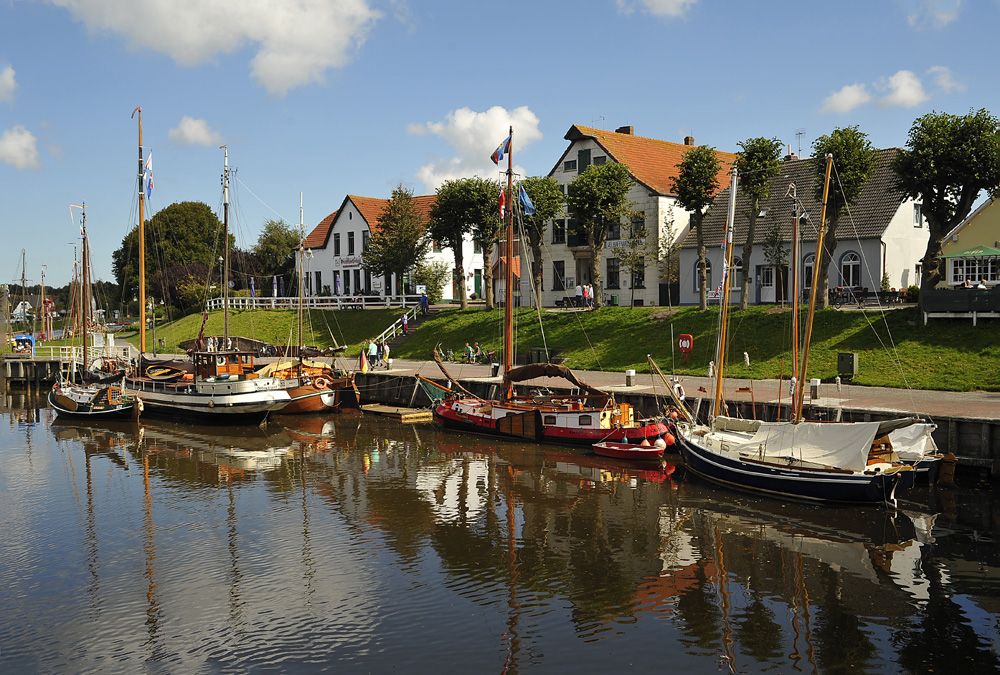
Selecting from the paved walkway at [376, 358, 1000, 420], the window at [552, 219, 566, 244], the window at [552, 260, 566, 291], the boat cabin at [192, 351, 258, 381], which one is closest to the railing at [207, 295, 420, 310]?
the window at [552, 260, 566, 291]

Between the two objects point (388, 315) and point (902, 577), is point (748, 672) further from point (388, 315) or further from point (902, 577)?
point (388, 315)

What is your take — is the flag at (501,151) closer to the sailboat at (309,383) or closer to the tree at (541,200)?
the sailboat at (309,383)

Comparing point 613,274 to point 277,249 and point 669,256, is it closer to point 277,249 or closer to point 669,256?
point 669,256

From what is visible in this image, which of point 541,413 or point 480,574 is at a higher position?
point 541,413

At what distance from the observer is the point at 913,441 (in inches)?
870

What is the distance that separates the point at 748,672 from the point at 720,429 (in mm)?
13568

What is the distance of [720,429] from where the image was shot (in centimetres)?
2534

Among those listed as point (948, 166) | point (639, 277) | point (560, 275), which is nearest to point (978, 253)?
point (948, 166)

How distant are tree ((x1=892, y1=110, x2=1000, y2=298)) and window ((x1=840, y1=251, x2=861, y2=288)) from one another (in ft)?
Answer: 21.5

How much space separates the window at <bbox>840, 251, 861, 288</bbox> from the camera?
4275 cm

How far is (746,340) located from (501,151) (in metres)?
14.8

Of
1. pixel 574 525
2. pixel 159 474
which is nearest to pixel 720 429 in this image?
pixel 574 525

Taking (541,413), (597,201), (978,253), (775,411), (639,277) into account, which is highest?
(597,201)

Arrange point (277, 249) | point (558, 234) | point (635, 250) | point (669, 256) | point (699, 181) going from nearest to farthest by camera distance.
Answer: point (699, 181) → point (669, 256) → point (635, 250) → point (558, 234) → point (277, 249)
